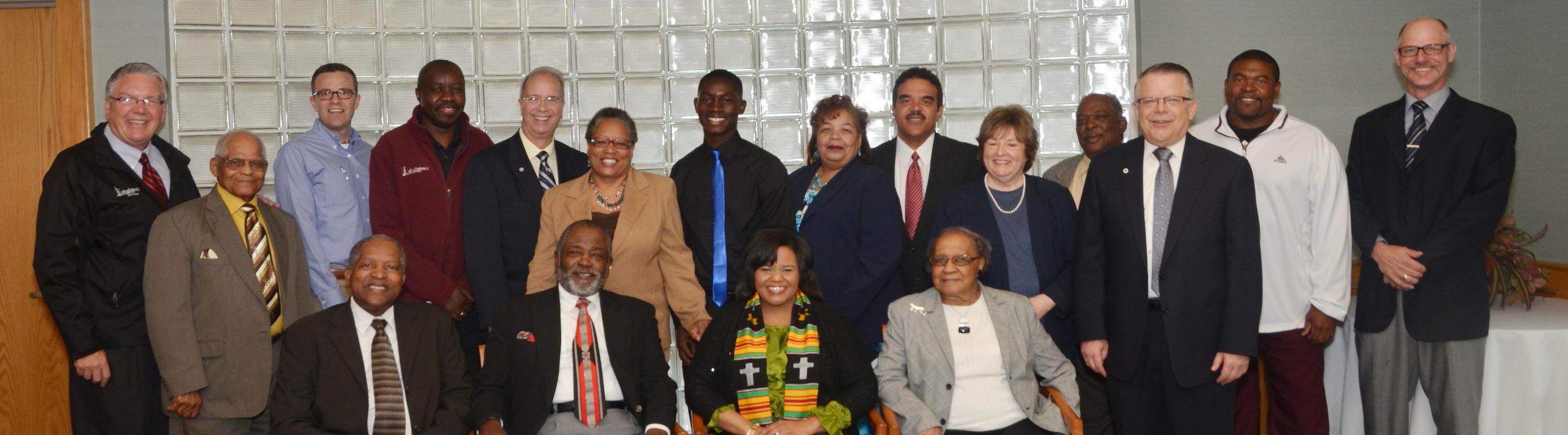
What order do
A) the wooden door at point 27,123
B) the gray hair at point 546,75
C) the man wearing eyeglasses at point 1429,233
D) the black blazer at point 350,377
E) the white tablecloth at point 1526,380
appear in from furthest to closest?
the wooden door at point 27,123 → the gray hair at point 546,75 → the white tablecloth at point 1526,380 → the man wearing eyeglasses at point 1429,233 → the black blazer at point 350,377

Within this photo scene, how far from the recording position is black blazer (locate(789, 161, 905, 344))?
4.01 metres

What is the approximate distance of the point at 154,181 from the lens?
397cm

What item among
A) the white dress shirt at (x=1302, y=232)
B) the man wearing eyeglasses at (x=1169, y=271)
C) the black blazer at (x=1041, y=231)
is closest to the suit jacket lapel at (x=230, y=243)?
the black blazer at (x=1041, y=231)

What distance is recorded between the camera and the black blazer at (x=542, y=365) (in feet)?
11.6

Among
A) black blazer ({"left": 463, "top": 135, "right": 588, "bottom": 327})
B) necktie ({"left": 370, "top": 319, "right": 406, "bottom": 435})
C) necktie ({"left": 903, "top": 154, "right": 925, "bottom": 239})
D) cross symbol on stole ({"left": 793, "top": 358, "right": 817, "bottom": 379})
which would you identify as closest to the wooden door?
black blazer ({"left": 463, "top": 135, "right": 588, "bottom": 327})

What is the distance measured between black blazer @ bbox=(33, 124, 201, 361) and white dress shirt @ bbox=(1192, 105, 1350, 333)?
12.9 feet

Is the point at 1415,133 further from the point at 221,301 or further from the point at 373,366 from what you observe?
the point at 221,301

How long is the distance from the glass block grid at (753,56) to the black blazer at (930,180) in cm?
128

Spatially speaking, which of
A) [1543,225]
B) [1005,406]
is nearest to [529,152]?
[1005,406]

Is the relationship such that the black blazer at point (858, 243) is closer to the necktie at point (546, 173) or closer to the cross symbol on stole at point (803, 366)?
the cross symbol on stole at point (803, 366)

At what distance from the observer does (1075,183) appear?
4609 millimetres

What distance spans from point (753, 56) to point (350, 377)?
2.89 metres

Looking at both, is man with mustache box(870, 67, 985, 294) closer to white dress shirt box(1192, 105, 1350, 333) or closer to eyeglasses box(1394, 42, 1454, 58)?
white dress shirt box(1192, 105, 1350, 333)

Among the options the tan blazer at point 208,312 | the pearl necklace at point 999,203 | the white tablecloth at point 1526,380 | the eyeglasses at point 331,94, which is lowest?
the white tablecloth at point 1526,380
